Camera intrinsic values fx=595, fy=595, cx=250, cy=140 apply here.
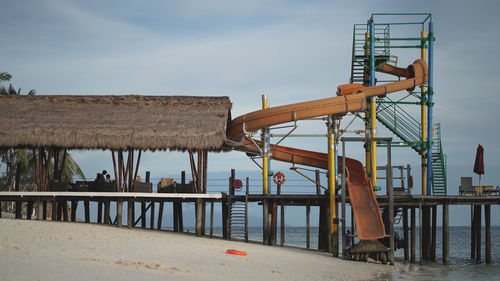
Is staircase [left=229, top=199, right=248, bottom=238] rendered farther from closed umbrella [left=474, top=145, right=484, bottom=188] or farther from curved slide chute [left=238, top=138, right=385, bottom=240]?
closed umbrella [left=474, top=145, right=484, bottom=188]

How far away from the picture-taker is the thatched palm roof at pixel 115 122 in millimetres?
23219

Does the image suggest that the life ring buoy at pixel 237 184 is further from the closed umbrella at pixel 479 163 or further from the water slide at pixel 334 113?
the closed umbrella at pixel 479 163

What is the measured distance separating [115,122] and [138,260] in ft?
36.8

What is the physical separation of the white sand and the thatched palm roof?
405cm

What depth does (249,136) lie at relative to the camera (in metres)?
24.7

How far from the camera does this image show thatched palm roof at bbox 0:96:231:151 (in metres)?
23.2

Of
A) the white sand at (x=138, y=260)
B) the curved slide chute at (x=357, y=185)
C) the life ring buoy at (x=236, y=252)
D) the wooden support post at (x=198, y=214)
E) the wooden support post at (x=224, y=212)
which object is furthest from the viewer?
the wooden support post at (x=224, y=212)

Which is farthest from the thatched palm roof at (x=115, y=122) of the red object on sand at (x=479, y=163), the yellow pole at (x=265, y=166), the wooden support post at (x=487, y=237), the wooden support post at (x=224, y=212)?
the wooden support post at (x=487, y=237)

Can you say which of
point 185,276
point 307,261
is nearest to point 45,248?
point 185,276

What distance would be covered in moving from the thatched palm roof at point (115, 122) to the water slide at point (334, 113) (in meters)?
1.25

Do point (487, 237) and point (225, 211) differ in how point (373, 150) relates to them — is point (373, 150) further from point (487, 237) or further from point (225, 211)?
point (487, 237)

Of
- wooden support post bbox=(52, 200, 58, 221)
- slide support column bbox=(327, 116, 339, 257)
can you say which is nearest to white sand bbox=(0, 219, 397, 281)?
slide support column bbox=(327, 116, 339, 257)

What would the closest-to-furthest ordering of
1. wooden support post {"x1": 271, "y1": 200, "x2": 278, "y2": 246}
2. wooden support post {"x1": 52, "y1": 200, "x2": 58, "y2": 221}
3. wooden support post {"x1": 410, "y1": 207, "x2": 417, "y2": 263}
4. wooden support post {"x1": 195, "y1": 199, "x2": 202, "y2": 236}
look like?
wooden support post {"x1": 195, "y1": 199, "x2": 202, "y2": 236}
wooden support post {"x1": 52, "y1": 200, "x2": 58, "y2": 221}
wooden support post {"x1": 271, "y1": 200, "x2": 278, "y2": 246}
wooden support post {"x1": 410, "y1": 207, "x2": 417, "y2": 263}

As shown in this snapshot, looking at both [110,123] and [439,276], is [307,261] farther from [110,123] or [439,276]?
[110,123]
